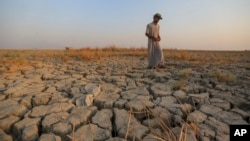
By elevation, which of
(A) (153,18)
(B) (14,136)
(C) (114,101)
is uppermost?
(A) (153,18)

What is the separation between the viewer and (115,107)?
3387mm

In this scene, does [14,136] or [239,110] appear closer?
[14,136]

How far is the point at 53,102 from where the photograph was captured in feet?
11.7

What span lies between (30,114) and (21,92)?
0.95 m

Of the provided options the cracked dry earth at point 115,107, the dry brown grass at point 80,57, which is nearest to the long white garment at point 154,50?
the cracked dry earth at point 115,107

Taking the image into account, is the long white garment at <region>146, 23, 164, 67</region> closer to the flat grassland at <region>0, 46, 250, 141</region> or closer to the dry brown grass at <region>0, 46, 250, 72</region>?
the flat grassland at <region>0, 46, 250, 141</region>

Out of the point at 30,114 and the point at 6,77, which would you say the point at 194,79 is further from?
the point at 6,77

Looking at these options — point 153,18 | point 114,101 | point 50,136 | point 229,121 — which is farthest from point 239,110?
point 153,18

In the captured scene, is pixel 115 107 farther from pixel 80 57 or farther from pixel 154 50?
pixel 80 57

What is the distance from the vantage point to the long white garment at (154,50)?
20.8 ft

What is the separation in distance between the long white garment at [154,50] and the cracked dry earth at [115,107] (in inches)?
54.5

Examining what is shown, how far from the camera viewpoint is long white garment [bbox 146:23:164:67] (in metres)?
6.34

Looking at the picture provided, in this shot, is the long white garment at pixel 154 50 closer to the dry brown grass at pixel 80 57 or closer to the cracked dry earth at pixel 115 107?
the cracked dry earth at pixel 115 107

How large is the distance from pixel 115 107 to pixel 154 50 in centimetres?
335
